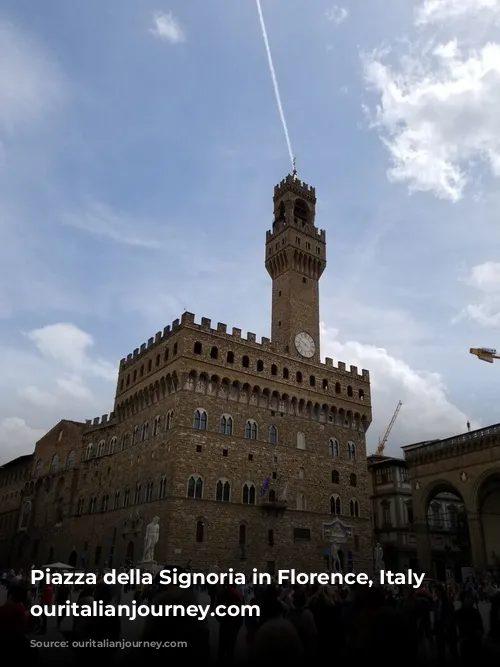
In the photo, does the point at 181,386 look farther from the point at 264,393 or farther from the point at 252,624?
the point at 252,624

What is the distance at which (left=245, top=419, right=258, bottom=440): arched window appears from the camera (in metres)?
37.4

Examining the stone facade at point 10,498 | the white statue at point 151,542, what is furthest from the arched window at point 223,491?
the stone facade at point 10,498

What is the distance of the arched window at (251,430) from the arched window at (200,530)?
22.3ft

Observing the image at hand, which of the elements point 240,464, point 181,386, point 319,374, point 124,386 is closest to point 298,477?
point 240,464

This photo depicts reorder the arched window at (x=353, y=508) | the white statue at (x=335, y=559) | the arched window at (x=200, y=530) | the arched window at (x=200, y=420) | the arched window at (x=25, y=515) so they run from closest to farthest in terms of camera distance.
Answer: the arched window at (x=200, y=530) → the arched window at (x=200, y=420) → the white statue at (x=335, y=559) → the arched window at (x=353, y=508) → the arched window at (x=25, y=515)

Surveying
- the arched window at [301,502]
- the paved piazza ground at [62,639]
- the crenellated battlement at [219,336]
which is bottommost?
the paved piazza ground at [62,639]

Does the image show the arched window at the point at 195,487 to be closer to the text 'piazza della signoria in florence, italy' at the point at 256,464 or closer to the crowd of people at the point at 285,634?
the text 'piazza della signoria in florence, italy' at the point at 256,464

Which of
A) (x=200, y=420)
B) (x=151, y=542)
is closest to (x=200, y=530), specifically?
(x=151, y=542)

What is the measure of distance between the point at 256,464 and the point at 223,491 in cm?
332

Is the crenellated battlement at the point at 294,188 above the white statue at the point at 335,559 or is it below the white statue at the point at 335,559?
above

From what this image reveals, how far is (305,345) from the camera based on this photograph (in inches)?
1695

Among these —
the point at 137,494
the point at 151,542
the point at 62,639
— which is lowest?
the point at 62,639

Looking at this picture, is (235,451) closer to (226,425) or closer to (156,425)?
(226,425)

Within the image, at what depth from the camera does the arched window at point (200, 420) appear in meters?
35.3
